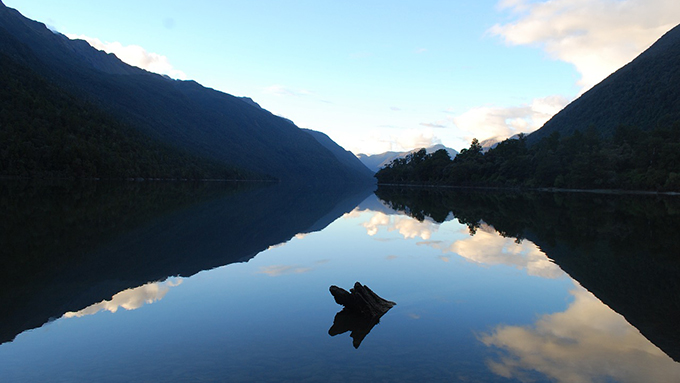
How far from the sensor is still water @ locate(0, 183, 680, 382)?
359 inches

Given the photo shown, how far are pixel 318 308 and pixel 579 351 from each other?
710cm

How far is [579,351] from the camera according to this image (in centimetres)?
1059

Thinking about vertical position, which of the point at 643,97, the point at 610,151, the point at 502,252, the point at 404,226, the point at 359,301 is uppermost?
the point at 643,97

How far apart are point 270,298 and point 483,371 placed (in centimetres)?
746

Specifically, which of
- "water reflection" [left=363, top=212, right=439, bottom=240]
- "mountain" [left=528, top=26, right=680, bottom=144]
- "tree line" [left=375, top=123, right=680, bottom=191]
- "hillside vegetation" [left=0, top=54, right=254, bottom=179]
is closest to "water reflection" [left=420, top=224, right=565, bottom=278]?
"water reflection" [left=363, top=212, right=439, bottom=240]

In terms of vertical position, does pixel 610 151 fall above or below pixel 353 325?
above

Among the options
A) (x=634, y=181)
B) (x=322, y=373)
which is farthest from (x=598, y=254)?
(x=634, y=181)

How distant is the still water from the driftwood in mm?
272

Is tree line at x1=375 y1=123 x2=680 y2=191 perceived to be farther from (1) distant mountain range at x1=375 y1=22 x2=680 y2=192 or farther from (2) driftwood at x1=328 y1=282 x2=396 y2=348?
(2) driftwood at x1=328 y1=282 x2=396 y2=348

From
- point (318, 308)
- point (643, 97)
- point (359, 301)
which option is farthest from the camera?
point (643, 97)

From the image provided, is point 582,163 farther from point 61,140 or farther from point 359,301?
point 61,140

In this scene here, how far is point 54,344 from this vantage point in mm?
9859

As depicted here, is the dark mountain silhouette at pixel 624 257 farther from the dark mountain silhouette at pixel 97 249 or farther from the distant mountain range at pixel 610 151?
the distant mountain range at pixel 610 151

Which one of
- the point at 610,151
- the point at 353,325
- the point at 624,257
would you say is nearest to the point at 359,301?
the point at 353,325
